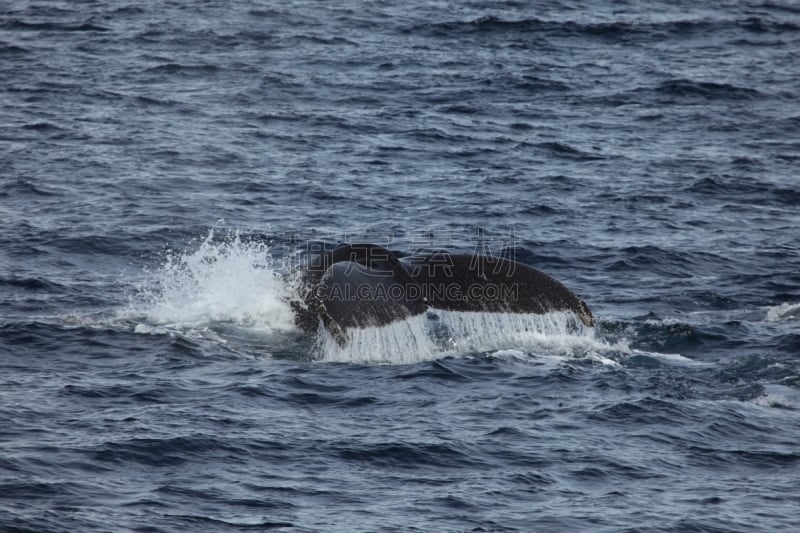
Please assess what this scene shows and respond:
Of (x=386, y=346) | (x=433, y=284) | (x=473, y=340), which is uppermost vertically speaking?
(x=433, y=284)

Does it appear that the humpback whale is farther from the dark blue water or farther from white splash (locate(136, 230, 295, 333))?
white splash (locate(136, 230, 295, 333))

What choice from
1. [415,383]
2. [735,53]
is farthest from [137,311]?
[735,53]

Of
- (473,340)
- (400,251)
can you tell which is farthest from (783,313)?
(400,251)

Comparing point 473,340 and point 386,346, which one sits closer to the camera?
point 386,346

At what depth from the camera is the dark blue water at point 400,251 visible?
9453 mm

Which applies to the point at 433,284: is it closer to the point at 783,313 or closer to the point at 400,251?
the point at 400,251

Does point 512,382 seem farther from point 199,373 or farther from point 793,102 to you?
point 793,102

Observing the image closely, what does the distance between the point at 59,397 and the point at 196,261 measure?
15.2 feet

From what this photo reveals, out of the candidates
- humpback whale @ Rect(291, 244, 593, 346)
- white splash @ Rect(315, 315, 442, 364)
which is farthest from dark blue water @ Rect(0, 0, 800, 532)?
humpback whale @ Rect(291, 244, 593, 346)

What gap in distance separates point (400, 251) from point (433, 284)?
5.40m

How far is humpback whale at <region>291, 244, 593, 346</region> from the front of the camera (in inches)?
408

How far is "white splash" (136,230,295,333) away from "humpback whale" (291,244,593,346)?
2.05 meters

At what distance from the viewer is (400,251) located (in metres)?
16.4

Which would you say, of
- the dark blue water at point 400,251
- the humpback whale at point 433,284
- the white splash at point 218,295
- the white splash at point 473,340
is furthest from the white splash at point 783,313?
the white splash at point 218,295
